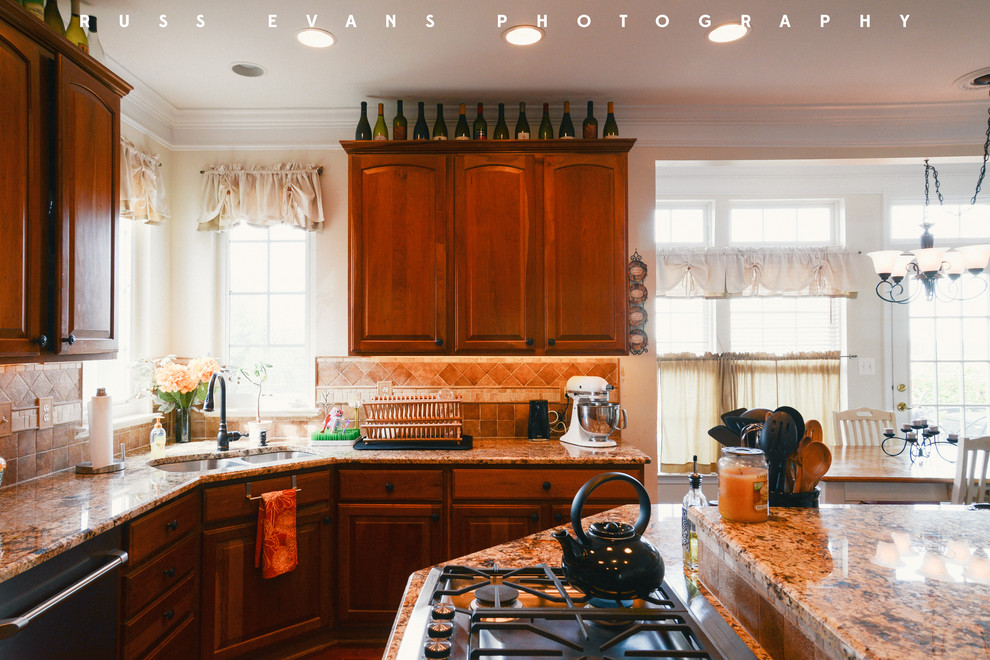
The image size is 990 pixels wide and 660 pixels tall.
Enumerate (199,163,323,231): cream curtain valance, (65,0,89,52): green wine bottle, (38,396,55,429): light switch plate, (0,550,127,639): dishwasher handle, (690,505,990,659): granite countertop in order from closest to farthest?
(690,505,990,659): granite countertop, (0,550,127,639): dishwasher handle, (65,0,89,52): green wine bottle, (38,396,55,429): light switch plate, (199,163,323,231): cream curtain valance

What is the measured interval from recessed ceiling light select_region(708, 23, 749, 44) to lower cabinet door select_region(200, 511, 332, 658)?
9.21ft

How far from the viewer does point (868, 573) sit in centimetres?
99

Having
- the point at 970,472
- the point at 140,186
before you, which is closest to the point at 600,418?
the point at 970,472

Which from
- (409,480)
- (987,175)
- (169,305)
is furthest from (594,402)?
(987,175)

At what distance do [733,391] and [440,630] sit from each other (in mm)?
4234

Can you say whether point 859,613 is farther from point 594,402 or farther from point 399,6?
point 399,6

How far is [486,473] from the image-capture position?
2898 millimetres

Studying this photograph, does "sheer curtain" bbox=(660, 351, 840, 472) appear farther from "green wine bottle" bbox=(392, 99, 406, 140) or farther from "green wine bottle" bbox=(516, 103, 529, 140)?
"green wine bottle" bbox=(392, 99, 406, 140)

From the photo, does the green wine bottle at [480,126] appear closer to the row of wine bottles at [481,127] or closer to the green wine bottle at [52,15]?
the row of wine bottles at [481,127]

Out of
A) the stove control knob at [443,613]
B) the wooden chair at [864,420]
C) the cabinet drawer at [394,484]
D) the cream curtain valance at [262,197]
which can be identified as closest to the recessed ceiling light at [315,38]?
the cream curtain valance at [262,197]

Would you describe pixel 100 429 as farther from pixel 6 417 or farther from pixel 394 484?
pixel 394 484

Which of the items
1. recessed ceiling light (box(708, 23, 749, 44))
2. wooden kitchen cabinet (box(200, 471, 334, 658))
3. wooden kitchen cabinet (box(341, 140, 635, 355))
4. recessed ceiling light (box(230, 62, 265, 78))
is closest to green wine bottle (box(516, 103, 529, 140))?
wooden kitchen cabinet (box(341, 140, 635, 355))

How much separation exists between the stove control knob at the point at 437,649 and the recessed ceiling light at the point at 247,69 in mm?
2864

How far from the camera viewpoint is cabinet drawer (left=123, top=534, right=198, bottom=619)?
2004 mm
